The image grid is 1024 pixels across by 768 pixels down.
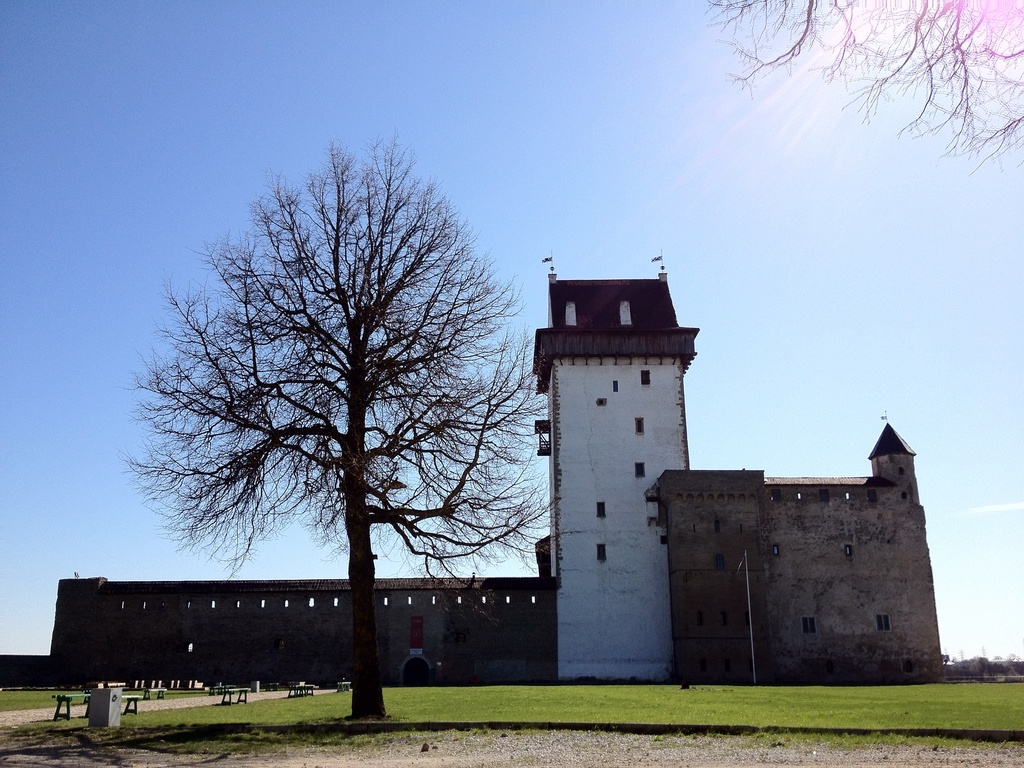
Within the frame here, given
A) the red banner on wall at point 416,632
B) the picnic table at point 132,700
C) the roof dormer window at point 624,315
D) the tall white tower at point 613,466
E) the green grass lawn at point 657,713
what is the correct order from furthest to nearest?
the roof dormer window at point 624,315 < the tall white tower at point 613,466 < the red banner on wall at point 416,632 < the picnic table at point 132,700 < the green grass lawn at point 657,713

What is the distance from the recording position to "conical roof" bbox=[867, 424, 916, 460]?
41094 millimetres

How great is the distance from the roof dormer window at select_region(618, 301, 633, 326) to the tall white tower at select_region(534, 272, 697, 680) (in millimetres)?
58

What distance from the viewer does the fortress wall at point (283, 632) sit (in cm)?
3709

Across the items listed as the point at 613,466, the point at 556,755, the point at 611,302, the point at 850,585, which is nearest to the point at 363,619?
the point at 556,755

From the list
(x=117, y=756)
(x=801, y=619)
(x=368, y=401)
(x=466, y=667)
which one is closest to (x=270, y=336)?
(x=368, y=401)

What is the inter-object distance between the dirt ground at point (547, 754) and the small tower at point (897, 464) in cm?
3281

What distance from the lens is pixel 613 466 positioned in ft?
132

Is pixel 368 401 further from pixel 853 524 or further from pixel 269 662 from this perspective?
pixel 853 524

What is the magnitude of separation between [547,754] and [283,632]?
29.8 m

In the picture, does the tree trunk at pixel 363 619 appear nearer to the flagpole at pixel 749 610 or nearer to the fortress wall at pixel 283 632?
the fortress wall at pixel 283 632

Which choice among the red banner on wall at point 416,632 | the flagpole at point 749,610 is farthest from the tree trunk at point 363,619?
the flagpole at point 749,610

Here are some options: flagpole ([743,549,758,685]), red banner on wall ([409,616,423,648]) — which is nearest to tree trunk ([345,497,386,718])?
red banner on wall ([409,616,423,648])

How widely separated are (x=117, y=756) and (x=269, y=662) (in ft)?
91.9

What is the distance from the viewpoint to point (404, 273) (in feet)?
50.7
